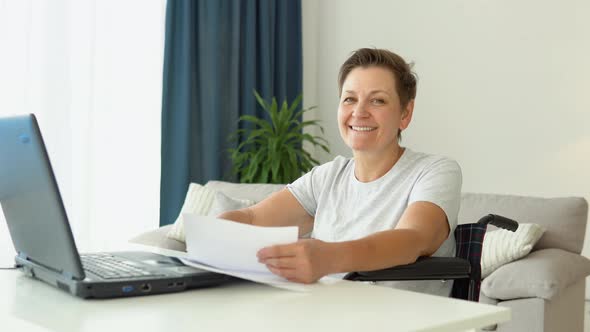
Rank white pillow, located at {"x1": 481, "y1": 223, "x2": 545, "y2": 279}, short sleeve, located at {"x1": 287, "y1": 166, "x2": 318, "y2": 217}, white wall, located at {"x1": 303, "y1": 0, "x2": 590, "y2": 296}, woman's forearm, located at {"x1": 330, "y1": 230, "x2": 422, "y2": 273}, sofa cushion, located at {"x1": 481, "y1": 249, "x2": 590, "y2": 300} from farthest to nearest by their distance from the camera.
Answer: white wall, located at {"x1": 303, "y1": 0, "x2": 590, "y2": 296}, white pillow, located at {"x1": 481, "y1": 223, "x2": 545, "y2": 279}, sofa cushion, located at {"x1": 481, "y1": 249, "x2": 590, "y2": 300}, short sleeve, located at {"x1": 287, "y1": 166, "x2": 318, "y2": 217}, woman's forearm, located at {"x1": 330, "y1": 230, "x2": 422, "y2": 273}

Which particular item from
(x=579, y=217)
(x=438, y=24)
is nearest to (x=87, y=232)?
(x=438, y=24)

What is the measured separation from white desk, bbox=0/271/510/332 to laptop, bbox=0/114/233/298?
0.02 m

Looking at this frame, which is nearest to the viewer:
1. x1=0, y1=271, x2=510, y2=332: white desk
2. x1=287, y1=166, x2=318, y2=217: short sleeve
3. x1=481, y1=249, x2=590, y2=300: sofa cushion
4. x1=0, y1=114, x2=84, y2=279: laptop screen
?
x1=0, y1=271, x2=510, y2=332: white desk

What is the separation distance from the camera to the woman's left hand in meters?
1.21

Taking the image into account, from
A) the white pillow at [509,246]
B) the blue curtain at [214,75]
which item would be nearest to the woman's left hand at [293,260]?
the white pillow at [509,246]

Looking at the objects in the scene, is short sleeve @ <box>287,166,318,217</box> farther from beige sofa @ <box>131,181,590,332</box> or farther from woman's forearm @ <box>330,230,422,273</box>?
beige sofa @ <box>131,181,590,332</box>

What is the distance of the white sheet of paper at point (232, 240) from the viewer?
1.20 metres

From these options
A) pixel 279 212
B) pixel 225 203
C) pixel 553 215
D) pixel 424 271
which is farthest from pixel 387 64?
pixel 225 203

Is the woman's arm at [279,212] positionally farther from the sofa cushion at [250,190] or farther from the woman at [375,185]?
the sofa cushion at [250,190]

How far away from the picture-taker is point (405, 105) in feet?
6.27

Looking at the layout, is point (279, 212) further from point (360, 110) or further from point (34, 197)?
point (34, 197)

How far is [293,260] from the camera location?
121 cm

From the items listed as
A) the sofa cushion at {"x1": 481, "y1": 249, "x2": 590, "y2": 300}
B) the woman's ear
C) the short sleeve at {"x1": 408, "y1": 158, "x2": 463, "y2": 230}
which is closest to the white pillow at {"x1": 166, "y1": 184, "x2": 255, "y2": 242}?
the sofa cushion at {"x1": 481, "y1": 249, "x2": 590, "y2": 300}

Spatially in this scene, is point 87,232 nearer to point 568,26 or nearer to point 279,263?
point 568,26
